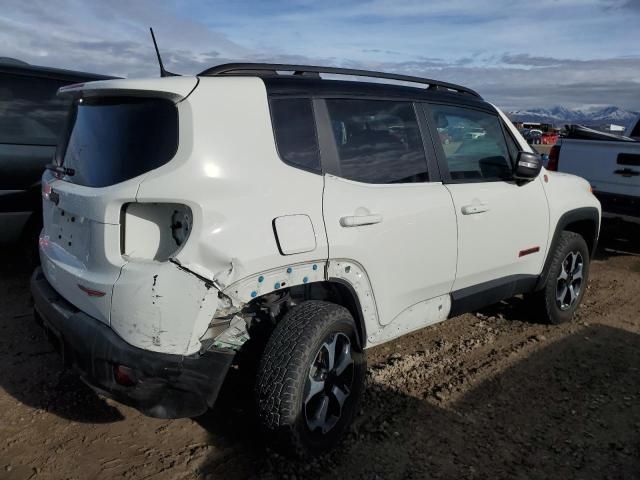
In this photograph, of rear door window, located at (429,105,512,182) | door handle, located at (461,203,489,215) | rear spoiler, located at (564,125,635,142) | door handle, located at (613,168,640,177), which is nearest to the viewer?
door handle, located at (461,203,489,215)

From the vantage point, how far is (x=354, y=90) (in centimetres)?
319

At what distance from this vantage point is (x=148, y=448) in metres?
2.97

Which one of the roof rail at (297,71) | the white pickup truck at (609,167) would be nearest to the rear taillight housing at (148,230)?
the roof rail at (297,71)

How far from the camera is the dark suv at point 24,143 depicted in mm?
4879

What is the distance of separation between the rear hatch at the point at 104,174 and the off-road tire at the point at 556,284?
10.4ft

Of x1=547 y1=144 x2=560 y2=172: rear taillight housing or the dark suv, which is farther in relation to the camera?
x1=547 y1=144 x2=560 y2=172: rear taillight housing

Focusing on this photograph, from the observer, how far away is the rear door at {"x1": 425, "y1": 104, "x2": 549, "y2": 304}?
11.9 feet

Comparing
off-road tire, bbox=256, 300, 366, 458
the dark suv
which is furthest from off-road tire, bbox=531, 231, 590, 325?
the dark suv

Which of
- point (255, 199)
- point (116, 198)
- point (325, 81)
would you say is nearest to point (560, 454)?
point (255, 199)

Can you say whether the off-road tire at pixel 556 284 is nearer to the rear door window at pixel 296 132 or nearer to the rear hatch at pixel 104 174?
the rear door window at pixel 296 132

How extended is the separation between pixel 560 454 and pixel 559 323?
Answer: 1968mm

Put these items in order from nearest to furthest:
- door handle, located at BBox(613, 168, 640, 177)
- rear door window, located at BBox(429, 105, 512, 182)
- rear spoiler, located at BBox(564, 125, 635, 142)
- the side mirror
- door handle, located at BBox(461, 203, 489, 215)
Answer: door handle, located at BBox(461, 203, 489, 215) < rear door window, located at BBox(429, 105, 512, 182) < the side mirror < door handle, located at BBox(613, 168, 640, 177) < rear spoiler, located at BBox(564, 125, 635, 142)

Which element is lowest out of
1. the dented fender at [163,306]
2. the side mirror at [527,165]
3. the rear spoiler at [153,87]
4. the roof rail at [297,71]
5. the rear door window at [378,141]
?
the dented fender at [163,306]

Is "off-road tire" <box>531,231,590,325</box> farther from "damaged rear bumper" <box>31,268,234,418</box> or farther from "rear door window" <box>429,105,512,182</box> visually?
"damaged rear bumper" <box>31,268,234,418</box>
